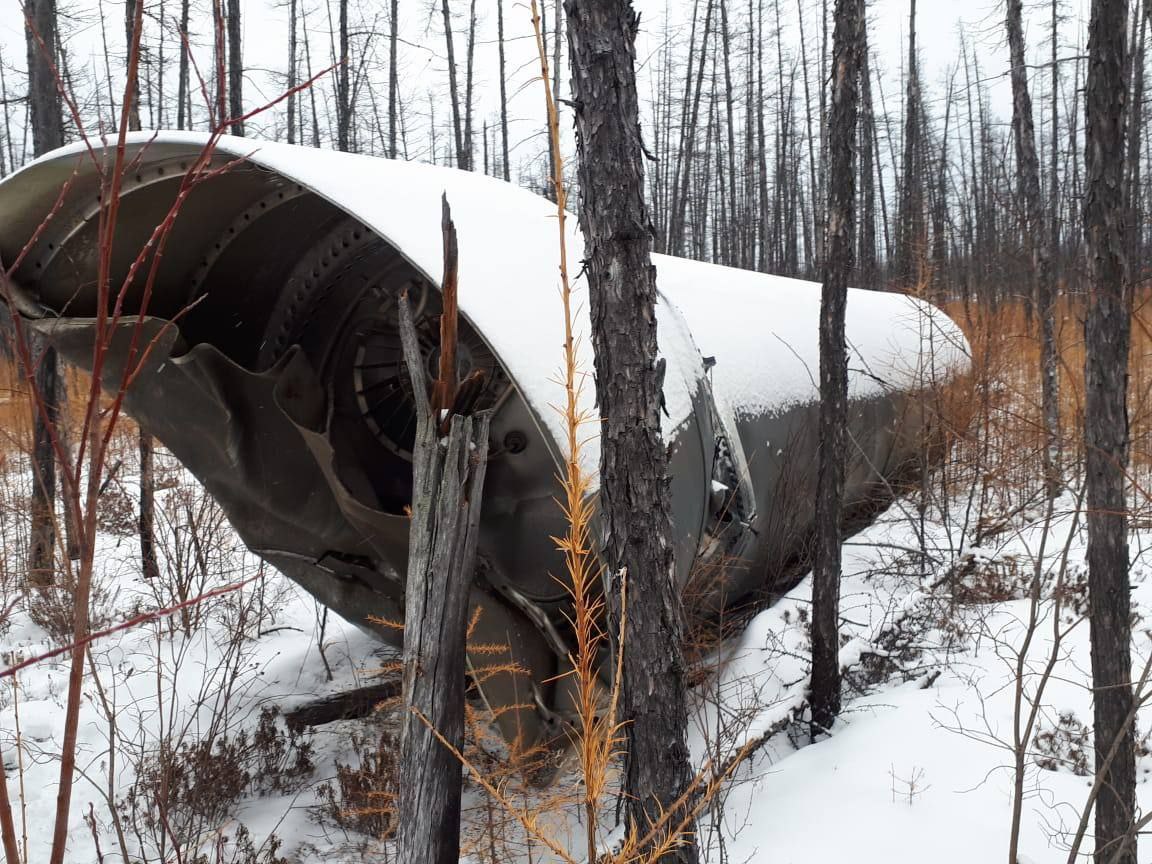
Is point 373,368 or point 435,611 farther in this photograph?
point 373,368

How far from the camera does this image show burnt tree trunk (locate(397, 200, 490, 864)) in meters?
2.40

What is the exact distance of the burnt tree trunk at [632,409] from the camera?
2.66 m

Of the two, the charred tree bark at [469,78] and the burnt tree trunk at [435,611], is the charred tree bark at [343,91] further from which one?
the burnt tree trunk at [435,611]

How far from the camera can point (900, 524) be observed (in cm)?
802

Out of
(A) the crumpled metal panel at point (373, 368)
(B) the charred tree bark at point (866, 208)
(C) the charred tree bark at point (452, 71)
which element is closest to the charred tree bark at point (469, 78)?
(C) the charred tree bark at point (452, 71)

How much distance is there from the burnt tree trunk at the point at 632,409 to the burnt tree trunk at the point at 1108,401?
1.66 meters

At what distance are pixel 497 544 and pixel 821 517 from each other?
1815 mm

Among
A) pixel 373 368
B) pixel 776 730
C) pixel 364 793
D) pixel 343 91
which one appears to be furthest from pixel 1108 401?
pixel 343 91

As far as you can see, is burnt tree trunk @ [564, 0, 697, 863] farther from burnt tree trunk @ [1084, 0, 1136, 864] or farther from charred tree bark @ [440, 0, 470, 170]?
charred tree bark @ [440, 0, 470, 170]

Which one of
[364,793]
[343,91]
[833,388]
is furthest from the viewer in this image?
[343,91]

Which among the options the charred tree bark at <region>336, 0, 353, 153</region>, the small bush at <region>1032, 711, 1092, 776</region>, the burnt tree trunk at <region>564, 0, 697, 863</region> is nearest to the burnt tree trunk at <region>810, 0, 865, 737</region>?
the small bush at <region>1032, 711, 1092, 776</region>

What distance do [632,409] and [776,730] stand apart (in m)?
2.64

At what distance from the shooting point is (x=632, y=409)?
266cm

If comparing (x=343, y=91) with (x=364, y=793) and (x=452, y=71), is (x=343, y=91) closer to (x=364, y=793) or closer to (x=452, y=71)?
(x=452, y=71)
